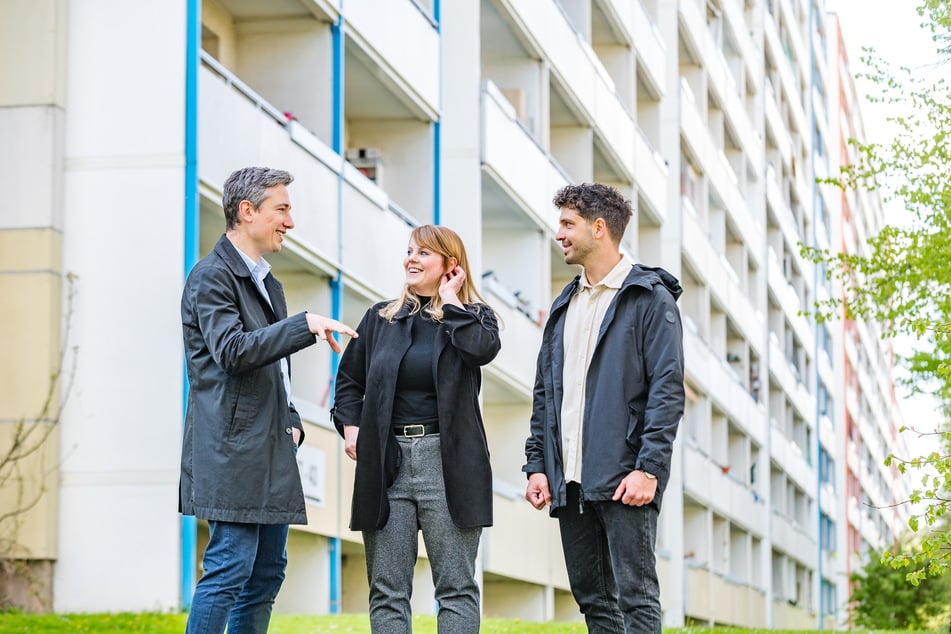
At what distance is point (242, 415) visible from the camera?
6.73m

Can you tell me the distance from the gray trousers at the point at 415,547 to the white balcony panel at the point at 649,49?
28143 mm

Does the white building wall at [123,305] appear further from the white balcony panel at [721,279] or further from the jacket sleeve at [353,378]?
the white balcony panel at [721,279]

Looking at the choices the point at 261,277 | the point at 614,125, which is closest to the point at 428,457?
the point at 261,277

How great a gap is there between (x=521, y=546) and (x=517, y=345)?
312 centimetres

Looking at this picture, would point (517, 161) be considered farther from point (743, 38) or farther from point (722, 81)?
point (743, 38)

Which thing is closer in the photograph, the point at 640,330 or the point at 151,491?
the point at 640,330

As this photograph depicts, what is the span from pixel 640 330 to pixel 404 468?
117 centimetres

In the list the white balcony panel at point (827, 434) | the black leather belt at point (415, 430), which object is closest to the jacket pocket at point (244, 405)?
the black leather belt at point (415, 430)

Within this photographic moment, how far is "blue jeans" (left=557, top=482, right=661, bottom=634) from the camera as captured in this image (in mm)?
6910

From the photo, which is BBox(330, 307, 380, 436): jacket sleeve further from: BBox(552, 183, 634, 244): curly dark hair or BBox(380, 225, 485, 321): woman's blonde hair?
BBox(552, 183, 634, 244): curly dark hair

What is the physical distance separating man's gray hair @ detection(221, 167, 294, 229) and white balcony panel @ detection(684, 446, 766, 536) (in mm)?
30458

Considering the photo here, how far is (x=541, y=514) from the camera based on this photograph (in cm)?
2720

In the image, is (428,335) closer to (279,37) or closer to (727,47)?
(279,37)

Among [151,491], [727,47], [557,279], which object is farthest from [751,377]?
[151,491]
